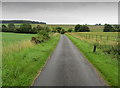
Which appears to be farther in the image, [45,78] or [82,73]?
[82,73]

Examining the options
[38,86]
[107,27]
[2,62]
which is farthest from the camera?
[107,27]

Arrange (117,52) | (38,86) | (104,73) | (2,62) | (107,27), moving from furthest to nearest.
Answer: (107,27) → (117,52) → (2,62) → (104,73) → (38,86)

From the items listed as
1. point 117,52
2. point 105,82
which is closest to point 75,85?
point 105,82

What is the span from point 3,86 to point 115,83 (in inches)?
208

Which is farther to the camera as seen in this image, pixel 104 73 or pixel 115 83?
pixel 104 73

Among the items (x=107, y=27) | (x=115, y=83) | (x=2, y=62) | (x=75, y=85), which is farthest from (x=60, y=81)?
(x=107, y=27)

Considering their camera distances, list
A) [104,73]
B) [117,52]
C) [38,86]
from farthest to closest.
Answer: [117,52], [104,73], [38,86]

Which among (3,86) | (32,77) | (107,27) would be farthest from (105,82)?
(107,27)

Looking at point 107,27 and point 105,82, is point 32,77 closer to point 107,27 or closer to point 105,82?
point 105,82

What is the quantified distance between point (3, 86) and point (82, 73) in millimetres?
4397

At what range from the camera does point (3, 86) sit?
21.6 feet

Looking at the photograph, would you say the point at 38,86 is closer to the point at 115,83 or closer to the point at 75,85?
the point at 75,85

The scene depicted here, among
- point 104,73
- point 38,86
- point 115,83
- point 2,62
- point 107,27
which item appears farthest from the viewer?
point 107,27

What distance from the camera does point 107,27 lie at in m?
102
